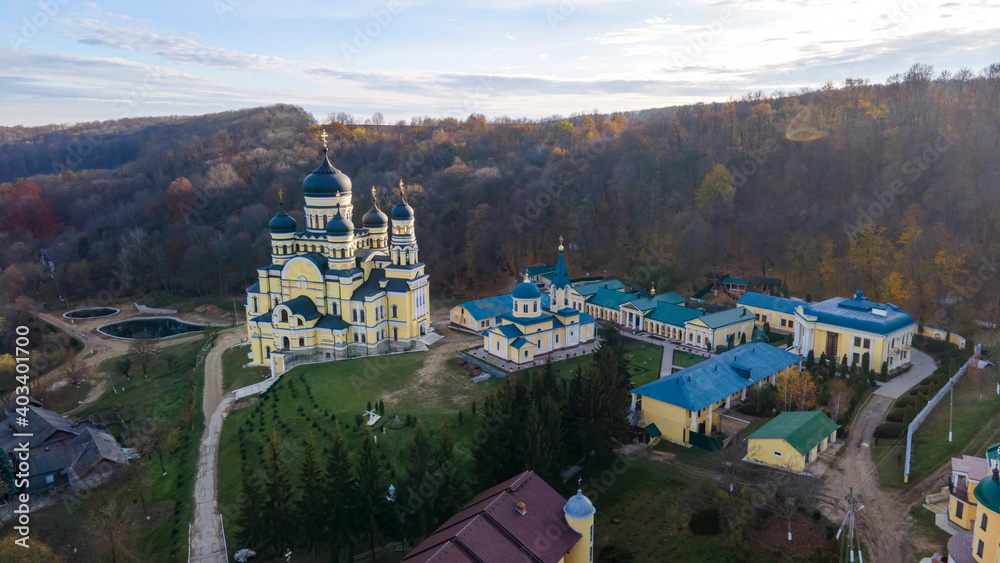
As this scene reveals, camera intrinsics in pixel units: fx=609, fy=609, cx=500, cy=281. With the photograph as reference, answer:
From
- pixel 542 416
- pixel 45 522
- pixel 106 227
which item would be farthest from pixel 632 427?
pixel 106 227

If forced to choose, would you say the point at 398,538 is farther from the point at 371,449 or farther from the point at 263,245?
the point at 263,245

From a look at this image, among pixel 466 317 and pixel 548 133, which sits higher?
pixel 548 133

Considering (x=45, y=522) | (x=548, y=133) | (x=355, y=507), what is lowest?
(x=45, y=522)

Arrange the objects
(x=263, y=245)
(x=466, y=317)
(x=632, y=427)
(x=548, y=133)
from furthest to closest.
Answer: (x=548, y=133) < (x=263, y=245) < (x=466, y=317) < (x=632, y=427)

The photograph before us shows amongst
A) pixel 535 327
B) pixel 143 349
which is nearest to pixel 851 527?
pixel 535 327

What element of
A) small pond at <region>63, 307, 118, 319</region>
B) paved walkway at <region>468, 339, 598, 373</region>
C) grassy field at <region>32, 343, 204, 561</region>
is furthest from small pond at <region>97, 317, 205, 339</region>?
paved walkway at <region>468, 339, 598, 373</region>

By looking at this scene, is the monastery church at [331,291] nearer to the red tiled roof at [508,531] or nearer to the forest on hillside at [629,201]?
the forest on hillside at [629,201]
